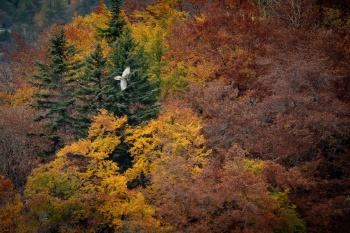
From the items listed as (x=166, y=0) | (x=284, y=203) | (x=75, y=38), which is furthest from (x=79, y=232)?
(x=166, y=0)

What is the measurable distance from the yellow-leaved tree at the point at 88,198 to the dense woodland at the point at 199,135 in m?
0.08

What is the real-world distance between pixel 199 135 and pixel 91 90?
26.4 feet

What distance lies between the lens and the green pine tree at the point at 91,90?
1005 inches

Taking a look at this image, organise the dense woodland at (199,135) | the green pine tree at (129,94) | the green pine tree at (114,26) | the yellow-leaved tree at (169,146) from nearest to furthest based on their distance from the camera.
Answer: the dense woodland at (199,135) → the yellow-leaved tree at (169,146) → the green pine tree at (129,94) → the green pine tree at (114,26)

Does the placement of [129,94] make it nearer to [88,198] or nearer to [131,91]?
[131,91]

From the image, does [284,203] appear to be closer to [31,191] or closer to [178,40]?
[31,191]

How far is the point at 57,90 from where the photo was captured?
27359mm

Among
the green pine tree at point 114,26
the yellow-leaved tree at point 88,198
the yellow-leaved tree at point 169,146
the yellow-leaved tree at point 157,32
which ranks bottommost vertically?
the yellow-leaved tree at point 88,198

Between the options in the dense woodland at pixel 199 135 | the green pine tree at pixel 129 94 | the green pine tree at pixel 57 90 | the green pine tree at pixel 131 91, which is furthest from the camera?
the green pine tree at pixel 57 90

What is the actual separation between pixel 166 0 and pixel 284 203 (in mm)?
27585

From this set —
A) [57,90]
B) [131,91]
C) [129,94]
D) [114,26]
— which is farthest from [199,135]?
[114,26]

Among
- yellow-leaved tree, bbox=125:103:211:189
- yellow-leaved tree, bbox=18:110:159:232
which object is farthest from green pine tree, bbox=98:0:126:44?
yellow-leaved tree, bbox=18:110:159:232

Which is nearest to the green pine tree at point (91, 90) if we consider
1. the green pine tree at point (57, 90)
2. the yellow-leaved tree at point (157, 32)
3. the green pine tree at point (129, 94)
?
the green pine tree at point (129, 94)

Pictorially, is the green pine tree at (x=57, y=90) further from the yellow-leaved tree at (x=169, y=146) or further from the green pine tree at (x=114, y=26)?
the green pine tree at (x=114, y=26)
